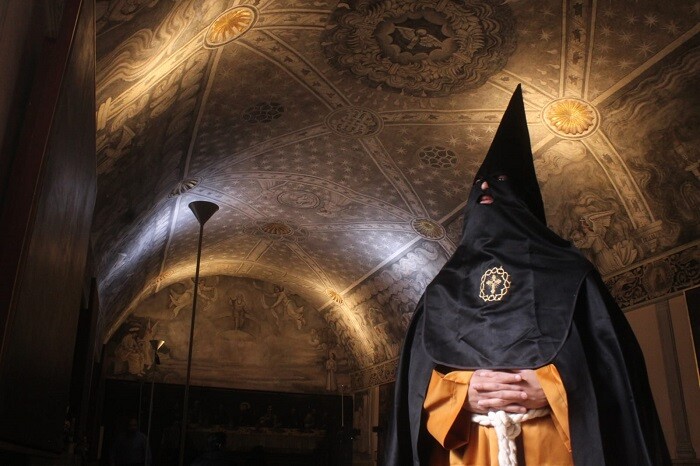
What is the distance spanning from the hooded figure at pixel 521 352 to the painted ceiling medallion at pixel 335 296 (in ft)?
47.3

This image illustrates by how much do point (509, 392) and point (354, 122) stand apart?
25.0 feet

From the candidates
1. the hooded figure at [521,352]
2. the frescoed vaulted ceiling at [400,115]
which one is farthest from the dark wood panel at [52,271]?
the hooded figure at [521,352]

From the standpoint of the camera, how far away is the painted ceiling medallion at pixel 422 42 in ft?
26.9

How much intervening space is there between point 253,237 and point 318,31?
28.9 feet

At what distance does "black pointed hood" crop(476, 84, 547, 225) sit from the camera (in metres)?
4.87

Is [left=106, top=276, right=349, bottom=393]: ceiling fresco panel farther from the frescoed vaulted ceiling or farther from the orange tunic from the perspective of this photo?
the orange tunic

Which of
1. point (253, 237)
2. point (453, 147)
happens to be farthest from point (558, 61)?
point (253, 237)

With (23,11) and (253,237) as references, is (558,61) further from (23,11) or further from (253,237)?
(253,237)

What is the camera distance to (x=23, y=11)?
100 inches

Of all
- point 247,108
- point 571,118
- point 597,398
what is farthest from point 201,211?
point 597,398

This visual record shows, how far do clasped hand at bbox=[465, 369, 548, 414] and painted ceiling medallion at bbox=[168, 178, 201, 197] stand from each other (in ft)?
30.7

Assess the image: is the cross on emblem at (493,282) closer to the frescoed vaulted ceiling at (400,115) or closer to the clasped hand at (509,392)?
the clasped hand at (509,392)

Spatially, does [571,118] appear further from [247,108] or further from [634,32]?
[247,108]

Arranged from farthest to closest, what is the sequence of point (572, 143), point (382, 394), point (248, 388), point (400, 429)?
point (248, 388) → point (382, 394) → point (572, 143) → point (400, 429)
